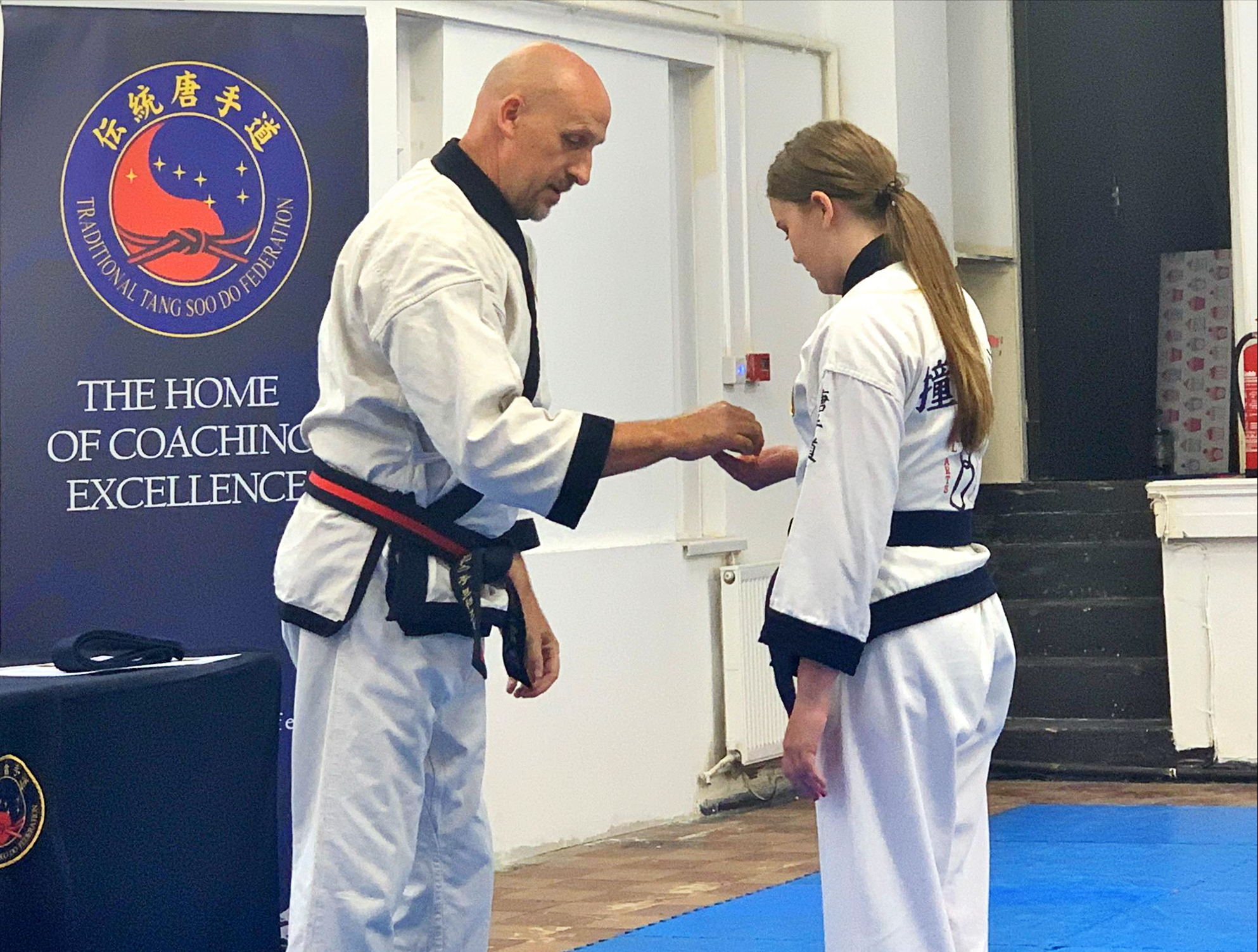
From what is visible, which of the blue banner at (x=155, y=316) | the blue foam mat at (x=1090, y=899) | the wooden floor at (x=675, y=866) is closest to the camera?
the blue foam mat at (x=1090, y=899)

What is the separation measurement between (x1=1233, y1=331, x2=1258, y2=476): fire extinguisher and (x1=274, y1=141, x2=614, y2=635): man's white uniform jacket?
417 centimetres

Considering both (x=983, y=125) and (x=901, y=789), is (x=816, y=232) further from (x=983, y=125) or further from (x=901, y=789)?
(x=983, y=125)

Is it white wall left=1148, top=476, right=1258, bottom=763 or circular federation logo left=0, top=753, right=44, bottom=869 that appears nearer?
circular federation logo left=0, top=753, right=44, bottom=869

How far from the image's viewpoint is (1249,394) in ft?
18.9

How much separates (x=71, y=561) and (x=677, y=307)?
242cm

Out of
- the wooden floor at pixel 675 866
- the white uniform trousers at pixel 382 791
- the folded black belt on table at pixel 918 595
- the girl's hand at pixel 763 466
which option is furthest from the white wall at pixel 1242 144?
the white uniform trousers at pixel 382 791

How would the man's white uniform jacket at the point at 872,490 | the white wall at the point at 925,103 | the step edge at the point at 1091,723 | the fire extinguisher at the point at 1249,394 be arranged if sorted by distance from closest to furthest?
the man's white uniform jacket at the point at 872,490, the fire extinguisher at the point at 1249,394, the step edge at the point at 1091,723, the white wall at the point at 925,103

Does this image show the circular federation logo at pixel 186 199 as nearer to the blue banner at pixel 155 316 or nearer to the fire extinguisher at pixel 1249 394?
the blue banner at pixel 155 316

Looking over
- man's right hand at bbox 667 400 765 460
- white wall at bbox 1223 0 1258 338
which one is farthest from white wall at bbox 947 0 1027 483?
man's right hand at bbox 667 400 765 460

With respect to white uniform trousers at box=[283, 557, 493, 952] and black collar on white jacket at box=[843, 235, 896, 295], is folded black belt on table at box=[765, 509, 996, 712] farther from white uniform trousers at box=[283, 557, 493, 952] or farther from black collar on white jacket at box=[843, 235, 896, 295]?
white uniform trousers at box=[283, 557, 493, 952]

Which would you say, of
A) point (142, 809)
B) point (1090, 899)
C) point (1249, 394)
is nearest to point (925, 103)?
point (1249, 394)

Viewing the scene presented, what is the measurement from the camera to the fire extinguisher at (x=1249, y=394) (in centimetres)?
576

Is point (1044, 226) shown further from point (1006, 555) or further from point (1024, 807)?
point (1024, 807)

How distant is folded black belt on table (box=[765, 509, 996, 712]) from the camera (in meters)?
2.00
